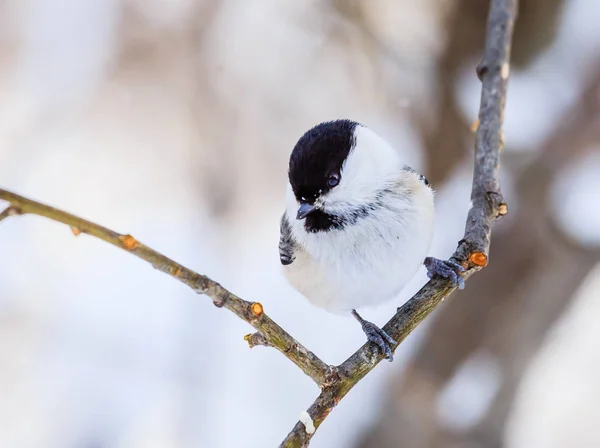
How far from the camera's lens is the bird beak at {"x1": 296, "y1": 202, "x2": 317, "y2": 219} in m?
1.17

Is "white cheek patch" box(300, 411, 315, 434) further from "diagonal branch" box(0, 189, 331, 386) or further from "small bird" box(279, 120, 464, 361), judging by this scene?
"small bird" box(279, 120, 464, 361)

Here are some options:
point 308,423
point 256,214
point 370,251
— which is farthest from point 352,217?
point 256,214

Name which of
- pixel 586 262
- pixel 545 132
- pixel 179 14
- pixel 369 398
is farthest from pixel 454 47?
pixel 369 398

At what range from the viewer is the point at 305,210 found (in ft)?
3.85

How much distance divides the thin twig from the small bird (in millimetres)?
77

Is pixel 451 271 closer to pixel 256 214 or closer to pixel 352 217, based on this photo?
pixel 352 217

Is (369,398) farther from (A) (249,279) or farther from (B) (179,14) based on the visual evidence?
(B) (179,14)

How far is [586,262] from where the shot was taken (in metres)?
1.96

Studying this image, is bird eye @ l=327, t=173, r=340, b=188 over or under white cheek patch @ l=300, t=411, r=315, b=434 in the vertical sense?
over

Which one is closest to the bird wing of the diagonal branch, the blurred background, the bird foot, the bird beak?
the bird beak

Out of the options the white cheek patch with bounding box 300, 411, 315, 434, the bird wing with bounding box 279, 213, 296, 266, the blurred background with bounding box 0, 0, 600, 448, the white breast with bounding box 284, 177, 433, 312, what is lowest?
the white cheek patch with bounding box 300, 411, 315, 434

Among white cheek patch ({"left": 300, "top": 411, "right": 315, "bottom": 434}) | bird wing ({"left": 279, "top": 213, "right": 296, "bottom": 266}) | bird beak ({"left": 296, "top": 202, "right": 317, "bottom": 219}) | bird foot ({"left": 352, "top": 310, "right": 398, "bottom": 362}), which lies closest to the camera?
white cheek patch ({"left": 300, "top": 411, "right": 315, "bottom": 434})

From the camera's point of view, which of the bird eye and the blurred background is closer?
the bird eye

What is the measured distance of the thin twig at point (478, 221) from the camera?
2.97ft
